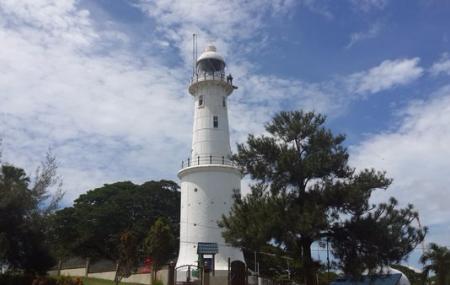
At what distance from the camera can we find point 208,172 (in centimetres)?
Result: 3259

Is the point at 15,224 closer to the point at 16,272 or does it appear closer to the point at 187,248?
the point at 16,272

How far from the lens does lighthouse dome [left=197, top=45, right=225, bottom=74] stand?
3594 cm

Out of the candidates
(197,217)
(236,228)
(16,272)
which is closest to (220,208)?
(197,217)

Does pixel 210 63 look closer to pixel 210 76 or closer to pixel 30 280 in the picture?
pixel 210 76

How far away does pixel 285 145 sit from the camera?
21.4 meters

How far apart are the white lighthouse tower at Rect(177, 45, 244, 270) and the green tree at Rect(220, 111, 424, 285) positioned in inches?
336

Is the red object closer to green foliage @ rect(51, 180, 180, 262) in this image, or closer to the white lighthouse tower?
the white lighthouse tower

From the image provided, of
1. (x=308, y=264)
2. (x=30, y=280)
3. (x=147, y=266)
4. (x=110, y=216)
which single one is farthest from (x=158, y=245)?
(x=110, y=216)

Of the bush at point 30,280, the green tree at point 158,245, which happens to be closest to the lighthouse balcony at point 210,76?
the green tree at point 158,245

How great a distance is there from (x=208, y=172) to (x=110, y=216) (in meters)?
15.7

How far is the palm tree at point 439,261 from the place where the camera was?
29344 millimetres

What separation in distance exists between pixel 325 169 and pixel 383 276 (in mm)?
5212

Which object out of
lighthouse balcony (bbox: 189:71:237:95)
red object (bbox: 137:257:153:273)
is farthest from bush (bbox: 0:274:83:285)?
lighthouse balcony (bbox: 189:71:237:95)

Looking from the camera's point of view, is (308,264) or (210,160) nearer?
(308,264)
